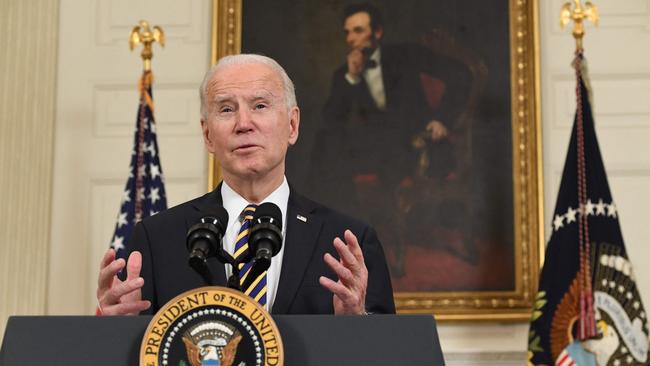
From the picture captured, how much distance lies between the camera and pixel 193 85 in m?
7.37

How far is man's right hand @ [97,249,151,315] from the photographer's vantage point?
2.55 meters

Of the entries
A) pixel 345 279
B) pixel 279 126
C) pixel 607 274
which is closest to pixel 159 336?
pixel 345 279

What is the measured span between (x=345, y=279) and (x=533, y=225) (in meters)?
4.53

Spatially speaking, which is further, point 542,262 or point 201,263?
point 542,262

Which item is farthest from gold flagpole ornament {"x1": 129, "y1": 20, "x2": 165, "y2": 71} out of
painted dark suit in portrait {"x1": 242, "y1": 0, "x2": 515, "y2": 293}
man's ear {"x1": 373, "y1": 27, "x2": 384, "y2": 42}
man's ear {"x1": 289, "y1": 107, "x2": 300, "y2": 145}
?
man's ear {"x1": 289, "y1": 107, "x2": 300, "y2": 145}

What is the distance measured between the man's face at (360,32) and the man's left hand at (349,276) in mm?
4826

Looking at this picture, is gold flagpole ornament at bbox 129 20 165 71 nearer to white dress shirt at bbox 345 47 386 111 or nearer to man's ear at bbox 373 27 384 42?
white dress shirt at bbox 345 47 386 111

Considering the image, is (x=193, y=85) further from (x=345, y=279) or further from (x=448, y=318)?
(x=345, y=279)

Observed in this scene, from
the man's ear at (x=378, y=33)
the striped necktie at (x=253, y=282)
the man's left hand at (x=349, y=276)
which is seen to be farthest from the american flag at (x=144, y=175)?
the man's left hand at (x=349, y=276)

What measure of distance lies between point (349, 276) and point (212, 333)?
570mm

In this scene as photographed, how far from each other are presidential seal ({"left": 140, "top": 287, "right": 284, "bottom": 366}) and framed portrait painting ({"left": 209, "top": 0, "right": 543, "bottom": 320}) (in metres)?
4.86

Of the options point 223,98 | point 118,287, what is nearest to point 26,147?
point 223,98

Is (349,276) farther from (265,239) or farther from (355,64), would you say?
(355,64)

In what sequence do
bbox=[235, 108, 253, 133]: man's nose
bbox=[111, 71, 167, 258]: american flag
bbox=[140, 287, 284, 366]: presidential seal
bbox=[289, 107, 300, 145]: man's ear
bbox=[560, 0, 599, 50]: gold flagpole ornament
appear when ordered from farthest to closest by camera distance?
1. bbox=[111, 71, 167, 258]: american flag
2. bbox=[560, 0, 599, 50]: gold flagpole ornament
3. bbox=[289, 107, 300, 145]: man's ear
4. bbox=[235, 108, 253, 133]: man's nose
5. bbox=[140, 287, 284, 366]: presidential seal
